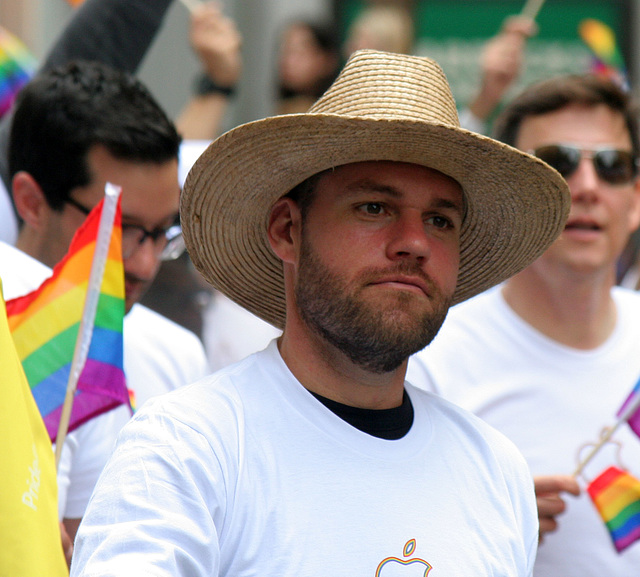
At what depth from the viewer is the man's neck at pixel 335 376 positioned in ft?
7.71

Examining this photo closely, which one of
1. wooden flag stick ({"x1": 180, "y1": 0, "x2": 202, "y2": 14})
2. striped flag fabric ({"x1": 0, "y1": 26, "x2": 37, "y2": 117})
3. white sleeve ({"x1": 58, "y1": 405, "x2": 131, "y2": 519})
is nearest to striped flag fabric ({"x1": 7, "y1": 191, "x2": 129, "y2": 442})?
white sleeve ({"x1": 58, "y1": 405, "x2": 131, "y2": 519})

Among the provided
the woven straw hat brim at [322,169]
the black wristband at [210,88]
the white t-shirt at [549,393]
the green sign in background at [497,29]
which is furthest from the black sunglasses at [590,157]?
the green sign in background at [497,29]

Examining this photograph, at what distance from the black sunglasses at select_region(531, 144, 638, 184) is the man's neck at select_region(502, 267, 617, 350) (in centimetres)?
35

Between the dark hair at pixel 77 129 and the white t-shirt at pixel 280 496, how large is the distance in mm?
1187

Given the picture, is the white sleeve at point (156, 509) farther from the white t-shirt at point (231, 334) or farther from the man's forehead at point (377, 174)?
the white t-shirt at point (231, 334)

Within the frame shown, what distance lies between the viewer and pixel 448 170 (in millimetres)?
2477

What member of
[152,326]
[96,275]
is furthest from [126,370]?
[96,275]

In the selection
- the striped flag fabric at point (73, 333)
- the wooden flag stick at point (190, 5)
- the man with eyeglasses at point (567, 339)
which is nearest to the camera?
the striped flag fabric at point (73, 333)

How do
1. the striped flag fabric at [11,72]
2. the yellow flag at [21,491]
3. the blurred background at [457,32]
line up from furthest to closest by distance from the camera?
1. the blurred background at [457,32]
2. the striped flag fabric at [11,72]
3. the yellow flag at [21,491]

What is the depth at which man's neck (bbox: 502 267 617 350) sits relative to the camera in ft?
12.0

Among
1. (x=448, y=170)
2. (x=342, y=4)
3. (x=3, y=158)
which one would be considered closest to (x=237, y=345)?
(x=3, y=158)

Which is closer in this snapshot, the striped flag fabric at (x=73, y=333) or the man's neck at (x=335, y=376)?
the man's neck at (x=335, y=376)

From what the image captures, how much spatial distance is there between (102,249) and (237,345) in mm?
1777

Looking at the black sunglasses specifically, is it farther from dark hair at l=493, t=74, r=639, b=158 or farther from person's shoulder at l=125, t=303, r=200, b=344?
person's shoulder at l=125, t=303, r=200, b=344
